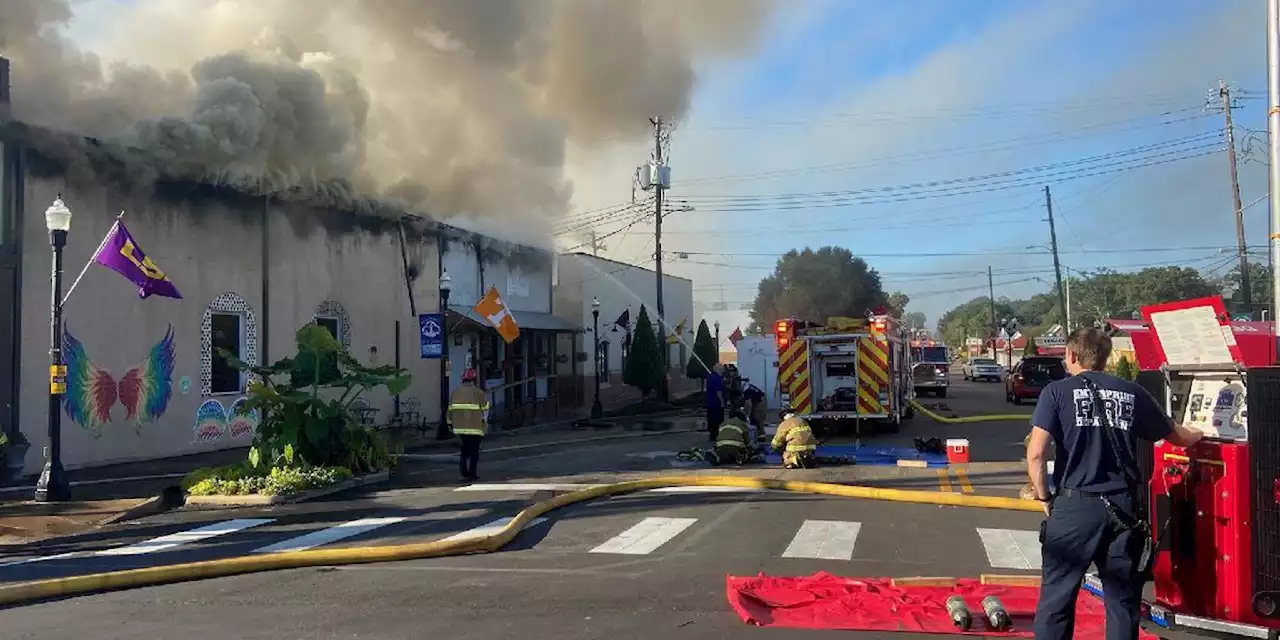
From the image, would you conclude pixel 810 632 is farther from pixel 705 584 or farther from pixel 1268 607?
pixel 1268 607

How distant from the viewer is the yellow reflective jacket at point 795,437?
12434 mm

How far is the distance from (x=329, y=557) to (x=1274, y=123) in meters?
8.10

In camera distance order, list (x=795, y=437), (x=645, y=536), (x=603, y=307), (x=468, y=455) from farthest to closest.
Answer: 1. (x=603, y=307)
2. (x=795, y=437)
3. (x=468, y=455)
4. (x=645, y=536)

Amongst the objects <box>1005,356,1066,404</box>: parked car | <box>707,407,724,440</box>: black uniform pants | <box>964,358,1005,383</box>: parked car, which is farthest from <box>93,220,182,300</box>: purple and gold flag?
<box>964,358,1005,383</box>: parked car

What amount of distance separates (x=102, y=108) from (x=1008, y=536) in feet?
49.6

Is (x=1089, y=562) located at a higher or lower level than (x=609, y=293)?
lower

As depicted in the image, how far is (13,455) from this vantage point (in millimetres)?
12359

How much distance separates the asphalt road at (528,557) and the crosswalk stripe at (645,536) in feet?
0.08

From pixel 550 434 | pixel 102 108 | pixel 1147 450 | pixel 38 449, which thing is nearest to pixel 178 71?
pixel 102 108

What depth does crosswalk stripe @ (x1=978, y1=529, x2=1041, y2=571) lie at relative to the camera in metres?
6.80

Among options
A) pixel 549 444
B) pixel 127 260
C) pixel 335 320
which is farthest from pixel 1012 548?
pixel 335 320

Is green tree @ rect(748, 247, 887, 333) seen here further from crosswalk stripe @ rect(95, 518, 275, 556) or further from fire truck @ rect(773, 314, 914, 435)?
crosswalk stripe @ rect(95, 518, 275, 556)

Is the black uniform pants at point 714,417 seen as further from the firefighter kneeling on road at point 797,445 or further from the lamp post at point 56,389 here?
the lamp post at point 56,389

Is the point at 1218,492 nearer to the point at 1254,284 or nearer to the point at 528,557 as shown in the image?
the point at 528,557
